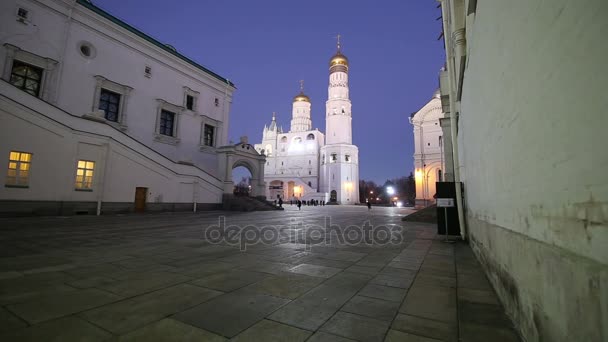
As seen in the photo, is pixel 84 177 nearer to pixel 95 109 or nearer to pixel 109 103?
pixel 95 109

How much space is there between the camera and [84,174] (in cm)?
1641

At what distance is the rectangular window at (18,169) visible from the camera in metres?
13.5

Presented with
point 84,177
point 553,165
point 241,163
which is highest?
point 241,163

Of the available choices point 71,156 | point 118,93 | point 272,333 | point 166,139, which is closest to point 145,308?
point 272,333

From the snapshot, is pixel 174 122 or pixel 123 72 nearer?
pixel 123 72

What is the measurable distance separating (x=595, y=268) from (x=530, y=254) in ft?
3.32

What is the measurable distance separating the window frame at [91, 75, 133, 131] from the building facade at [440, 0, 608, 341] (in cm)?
2442

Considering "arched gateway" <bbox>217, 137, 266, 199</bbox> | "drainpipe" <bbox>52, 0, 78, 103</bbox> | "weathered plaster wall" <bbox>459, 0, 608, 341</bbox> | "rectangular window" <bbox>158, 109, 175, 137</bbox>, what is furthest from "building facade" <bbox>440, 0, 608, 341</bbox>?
"rectangular window" <bbox>158, 109, 175, 137</bbox>

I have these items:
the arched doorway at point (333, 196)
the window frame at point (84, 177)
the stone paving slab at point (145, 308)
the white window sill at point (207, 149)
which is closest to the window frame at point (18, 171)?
the window frame at point (84, 177)

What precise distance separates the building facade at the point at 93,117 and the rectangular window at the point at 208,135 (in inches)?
30.4

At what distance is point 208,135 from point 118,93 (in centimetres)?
941

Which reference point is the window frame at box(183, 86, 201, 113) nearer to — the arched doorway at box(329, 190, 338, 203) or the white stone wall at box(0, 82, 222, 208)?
the white stone wall at box(0, 82, 222, 208)

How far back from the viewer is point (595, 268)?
1148 mm

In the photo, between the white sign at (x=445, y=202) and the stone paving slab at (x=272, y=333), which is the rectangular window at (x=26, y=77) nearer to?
the stone paving slab at (x=272, y=333)
